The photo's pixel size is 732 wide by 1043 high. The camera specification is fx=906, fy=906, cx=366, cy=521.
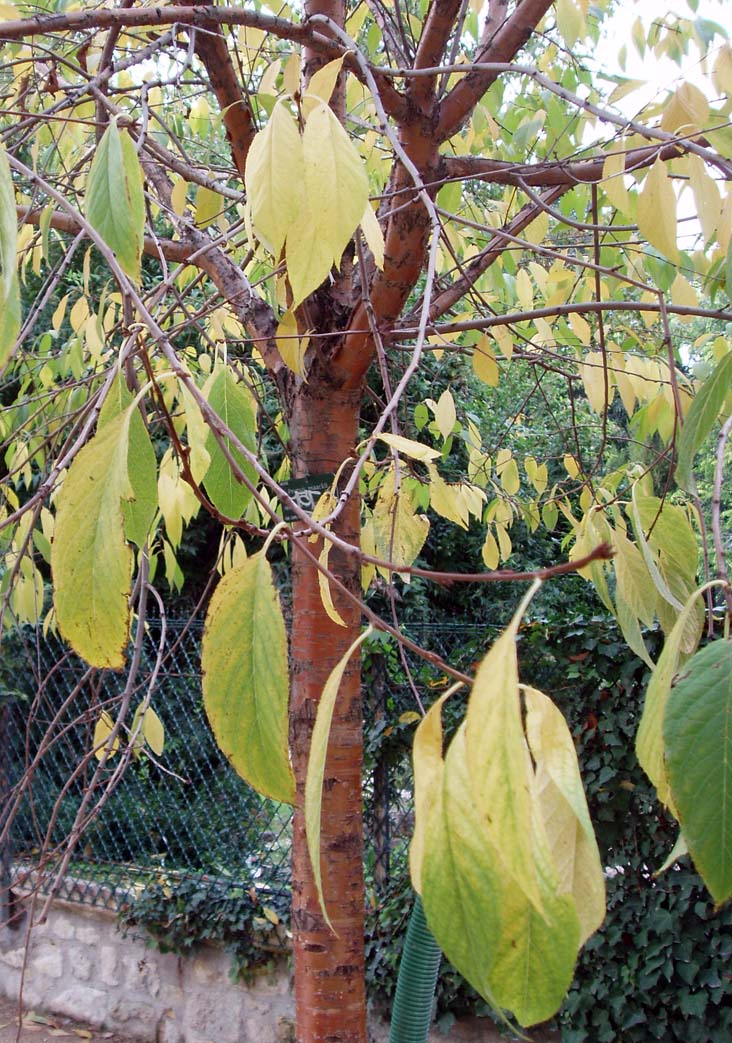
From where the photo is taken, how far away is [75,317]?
2.28m

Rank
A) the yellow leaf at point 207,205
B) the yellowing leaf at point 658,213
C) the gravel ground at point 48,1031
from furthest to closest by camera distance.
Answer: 1. the gravel ground at point 48,1031
2. the yellow leaf at point 207,205
3. the yellowing leaf at point 658,213

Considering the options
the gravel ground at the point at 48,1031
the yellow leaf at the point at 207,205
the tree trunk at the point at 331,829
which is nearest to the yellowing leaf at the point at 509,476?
the tree trunk at the point at 331,829

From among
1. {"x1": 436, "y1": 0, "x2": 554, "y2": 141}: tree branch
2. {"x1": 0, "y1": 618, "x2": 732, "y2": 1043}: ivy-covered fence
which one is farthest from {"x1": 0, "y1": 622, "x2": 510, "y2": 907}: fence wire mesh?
{"x1": 436, "y1": 0, "x2": 554, "y2": 141}: tree branch

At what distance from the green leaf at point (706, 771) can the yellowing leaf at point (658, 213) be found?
1.76 ft

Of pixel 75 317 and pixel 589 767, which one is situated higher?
pixel 75 317

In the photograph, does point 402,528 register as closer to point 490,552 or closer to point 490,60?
point 490,60

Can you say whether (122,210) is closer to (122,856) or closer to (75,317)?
(75,317)

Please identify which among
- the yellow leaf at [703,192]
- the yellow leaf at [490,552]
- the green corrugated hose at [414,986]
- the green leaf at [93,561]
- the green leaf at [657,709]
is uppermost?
the yellow leaf at [703,192]

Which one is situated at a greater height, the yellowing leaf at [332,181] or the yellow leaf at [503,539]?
the yellowing leaf at [332,181]

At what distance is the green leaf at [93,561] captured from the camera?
51 centimetres

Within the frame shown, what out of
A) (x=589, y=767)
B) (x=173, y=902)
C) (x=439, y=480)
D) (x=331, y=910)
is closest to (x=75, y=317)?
→ (x=439, y=480)

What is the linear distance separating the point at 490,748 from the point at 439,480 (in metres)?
1.33

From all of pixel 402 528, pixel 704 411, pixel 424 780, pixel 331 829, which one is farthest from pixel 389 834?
pixel 424 780

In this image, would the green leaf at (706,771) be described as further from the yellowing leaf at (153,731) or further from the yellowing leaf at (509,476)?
the yellowing leaf at (509,476)
